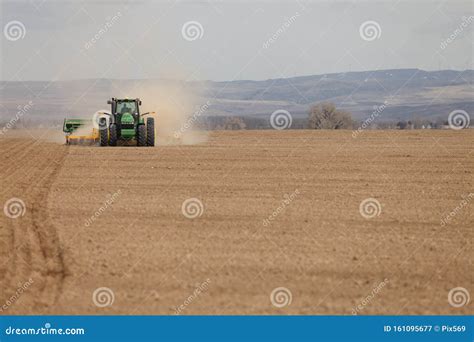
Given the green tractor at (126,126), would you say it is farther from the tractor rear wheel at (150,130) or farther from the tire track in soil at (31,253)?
the tire track in soil at (31,253)

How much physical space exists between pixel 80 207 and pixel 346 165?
37.2 feet

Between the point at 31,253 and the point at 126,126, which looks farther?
the point at 126,126

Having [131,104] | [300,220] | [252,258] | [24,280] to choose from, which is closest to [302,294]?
[252,258]

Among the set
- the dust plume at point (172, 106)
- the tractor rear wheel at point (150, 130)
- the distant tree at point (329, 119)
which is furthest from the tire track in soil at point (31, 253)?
the distant tree at point (329, 119)

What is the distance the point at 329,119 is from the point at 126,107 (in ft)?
126

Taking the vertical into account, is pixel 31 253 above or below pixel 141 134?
below

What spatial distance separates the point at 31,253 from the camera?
11.8m

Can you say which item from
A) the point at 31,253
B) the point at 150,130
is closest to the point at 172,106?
the point at 150,130

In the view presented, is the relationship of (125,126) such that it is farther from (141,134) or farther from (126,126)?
(141,134)

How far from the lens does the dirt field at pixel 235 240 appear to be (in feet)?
31.1

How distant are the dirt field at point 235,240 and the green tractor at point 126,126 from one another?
6.96 m

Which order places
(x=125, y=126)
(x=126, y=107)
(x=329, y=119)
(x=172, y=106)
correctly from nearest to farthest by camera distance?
(x=126, y=107)
(x=125, y=126)
(x=172, y=106)
(x=329, y=119)

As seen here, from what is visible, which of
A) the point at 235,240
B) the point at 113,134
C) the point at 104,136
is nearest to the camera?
the point at 235,240

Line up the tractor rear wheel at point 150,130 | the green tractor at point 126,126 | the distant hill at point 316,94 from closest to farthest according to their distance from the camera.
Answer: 1. the green tractor at point 126,126
2. the tractor rear wheel at point 150,130
3. the distant hill at point 316,94
